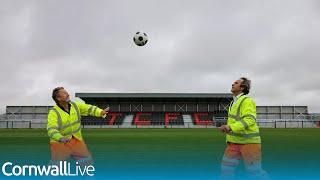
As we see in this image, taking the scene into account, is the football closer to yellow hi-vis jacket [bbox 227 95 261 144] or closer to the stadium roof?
yellow hi-vis jacket [bbox 227 95 261 144]

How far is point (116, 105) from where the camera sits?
3169 inches

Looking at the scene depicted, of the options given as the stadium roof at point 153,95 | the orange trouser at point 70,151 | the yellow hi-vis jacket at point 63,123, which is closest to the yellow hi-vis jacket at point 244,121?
the orange trouser at point 70,151

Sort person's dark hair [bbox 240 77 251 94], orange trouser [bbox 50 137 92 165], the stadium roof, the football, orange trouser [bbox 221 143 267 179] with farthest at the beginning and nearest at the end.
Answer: the stadium roof → the football → orange trouser [bbox 50 137 92 165] → person's dark hair [bbox 240 77 251 94] → orange trouser [bbox 221 143 267 179]

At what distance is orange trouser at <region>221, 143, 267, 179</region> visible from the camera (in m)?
6.18

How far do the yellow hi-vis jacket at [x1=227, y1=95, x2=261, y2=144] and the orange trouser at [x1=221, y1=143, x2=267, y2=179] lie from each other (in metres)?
0.10

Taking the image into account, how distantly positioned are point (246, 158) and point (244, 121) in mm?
627

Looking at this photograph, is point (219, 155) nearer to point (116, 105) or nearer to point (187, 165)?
point (187, 165)

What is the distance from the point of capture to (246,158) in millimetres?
6297

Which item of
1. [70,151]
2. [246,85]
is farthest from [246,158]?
[70,151]

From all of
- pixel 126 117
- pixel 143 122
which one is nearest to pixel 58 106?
pixel 143 122

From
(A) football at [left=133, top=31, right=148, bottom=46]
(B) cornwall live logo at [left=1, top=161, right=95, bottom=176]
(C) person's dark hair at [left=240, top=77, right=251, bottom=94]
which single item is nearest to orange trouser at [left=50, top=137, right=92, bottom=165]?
(B) cornwall live logo at [left=1, top=161, right=95, bottom=176]

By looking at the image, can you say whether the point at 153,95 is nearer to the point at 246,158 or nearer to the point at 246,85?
the point at 246,85

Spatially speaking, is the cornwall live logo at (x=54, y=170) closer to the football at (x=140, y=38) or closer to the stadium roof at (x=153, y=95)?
the football at (x=140, y=38)

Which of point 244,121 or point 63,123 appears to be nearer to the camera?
point 244,121
